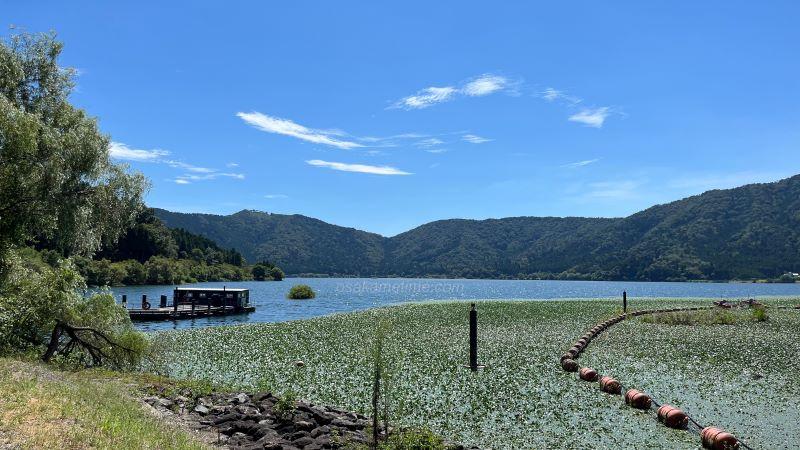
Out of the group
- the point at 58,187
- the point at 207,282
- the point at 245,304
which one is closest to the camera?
the point at 58,187

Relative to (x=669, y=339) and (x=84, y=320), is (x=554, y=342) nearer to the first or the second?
(x=669, y=339)

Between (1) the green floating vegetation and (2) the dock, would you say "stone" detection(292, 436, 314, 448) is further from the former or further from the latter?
(2) the dock

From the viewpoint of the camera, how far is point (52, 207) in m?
21.8

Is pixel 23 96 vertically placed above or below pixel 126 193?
above

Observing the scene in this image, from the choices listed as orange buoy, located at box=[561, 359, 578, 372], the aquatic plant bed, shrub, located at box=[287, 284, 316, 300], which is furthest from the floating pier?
orange buoy, located at box=[561, 359, 578, 372]

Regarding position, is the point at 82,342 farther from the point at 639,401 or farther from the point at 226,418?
the point at 639,401

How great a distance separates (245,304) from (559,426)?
54.2 meters

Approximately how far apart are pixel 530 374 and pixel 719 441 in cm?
884

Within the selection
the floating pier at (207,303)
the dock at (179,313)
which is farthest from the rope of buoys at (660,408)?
the floating pier at (207,303)

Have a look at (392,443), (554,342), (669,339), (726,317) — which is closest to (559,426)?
(392,443)

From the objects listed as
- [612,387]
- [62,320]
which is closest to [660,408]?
[612,387]

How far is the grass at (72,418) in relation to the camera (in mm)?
9055

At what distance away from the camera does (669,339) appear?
30.0 meters

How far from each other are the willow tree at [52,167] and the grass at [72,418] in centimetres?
856
